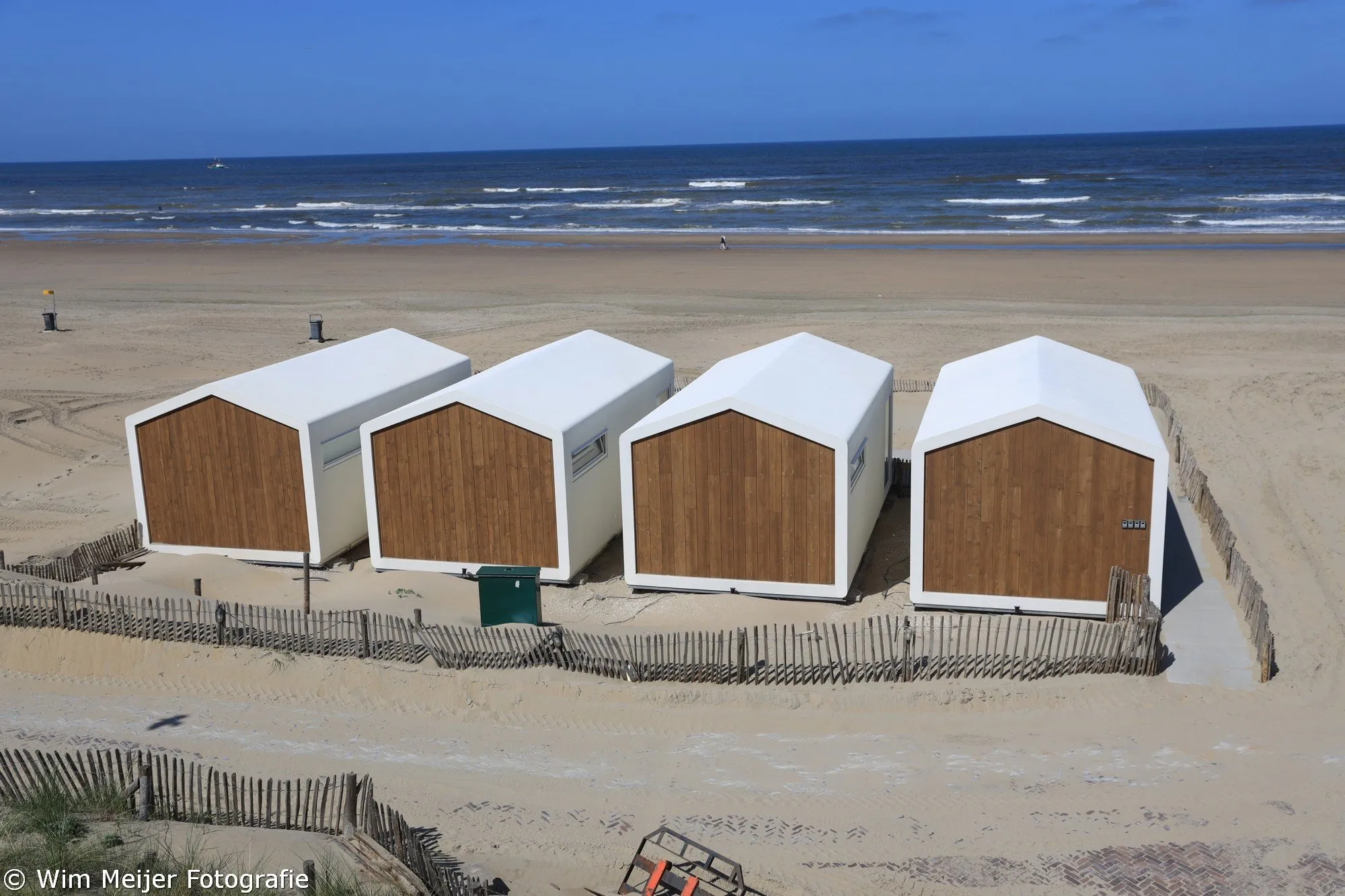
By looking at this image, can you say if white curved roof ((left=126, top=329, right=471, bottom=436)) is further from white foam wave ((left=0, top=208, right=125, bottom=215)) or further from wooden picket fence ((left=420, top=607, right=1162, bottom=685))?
white foam wave ((left=0, top=208, right=125, bottom=215))

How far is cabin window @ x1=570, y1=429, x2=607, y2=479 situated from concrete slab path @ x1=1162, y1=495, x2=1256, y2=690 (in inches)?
278

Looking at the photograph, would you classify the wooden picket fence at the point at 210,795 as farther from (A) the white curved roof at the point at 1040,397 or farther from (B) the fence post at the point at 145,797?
(A) the white curved roof at the point at 1040,397

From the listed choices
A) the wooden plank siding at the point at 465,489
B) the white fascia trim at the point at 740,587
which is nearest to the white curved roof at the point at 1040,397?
the white fascia trim at the point at 740,587

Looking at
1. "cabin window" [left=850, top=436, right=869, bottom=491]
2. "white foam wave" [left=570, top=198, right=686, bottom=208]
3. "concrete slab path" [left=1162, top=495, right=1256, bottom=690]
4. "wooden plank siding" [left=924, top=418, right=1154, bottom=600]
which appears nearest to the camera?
"concrete slab path" [left=1162, top=495, right=1256, bottom=690]

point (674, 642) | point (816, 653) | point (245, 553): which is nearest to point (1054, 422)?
point (816, 653)

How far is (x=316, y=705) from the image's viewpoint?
41.4ft

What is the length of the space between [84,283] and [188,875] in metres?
41.2

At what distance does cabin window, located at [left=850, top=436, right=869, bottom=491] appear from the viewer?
1482cm

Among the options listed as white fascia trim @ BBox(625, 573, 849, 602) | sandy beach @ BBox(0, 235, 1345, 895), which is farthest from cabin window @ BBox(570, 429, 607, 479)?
sandy beach @ BBox(0, 235, 1345, 895)

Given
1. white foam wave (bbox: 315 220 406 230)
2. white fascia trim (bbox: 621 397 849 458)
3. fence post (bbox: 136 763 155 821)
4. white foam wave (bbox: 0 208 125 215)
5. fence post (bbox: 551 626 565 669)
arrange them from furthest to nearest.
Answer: white foam wave (bbox: 0 208 125 215) → white foam wave (bbox: 315 220 406 230) → white fascia trim (bbox: 621 397 849 458) → fence post (bbox: 551 626 565 669) → fence post (bbox: 136 763 155 821)

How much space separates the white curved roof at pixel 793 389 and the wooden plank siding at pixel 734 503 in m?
0.17

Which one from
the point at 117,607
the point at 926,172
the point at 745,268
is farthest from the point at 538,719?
the point at 926,172

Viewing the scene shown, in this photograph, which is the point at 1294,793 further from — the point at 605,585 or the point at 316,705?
the point at 316,705

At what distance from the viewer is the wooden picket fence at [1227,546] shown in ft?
41.4
